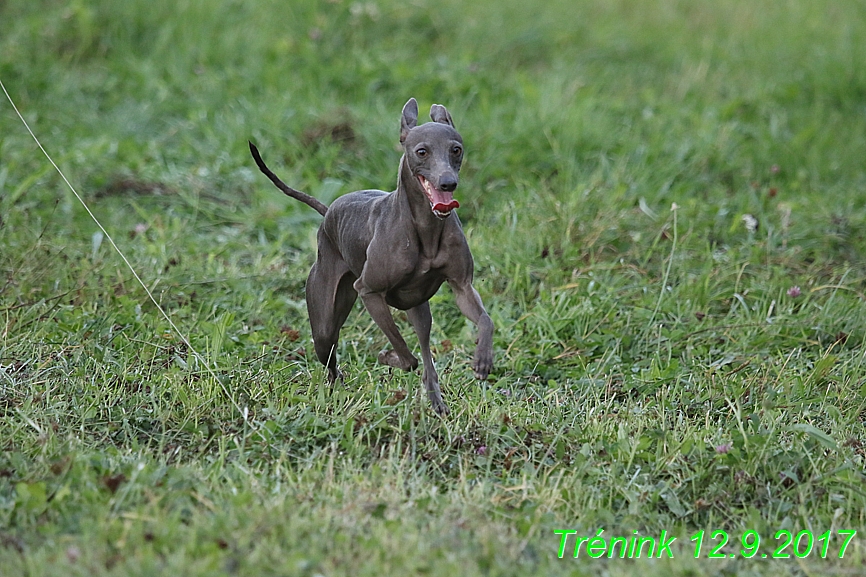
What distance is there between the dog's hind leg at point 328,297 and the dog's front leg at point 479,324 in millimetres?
570

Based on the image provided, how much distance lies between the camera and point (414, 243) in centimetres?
386

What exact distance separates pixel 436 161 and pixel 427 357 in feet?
2.89

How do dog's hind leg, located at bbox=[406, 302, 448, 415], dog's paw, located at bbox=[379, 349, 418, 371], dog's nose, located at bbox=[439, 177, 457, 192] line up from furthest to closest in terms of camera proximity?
1. dog's hind leg, located at bbox=[406, 302, 448, 415]
2. dog's paw, located at bbox=[379, 349, 418, 371]
3. dog's nose, located at bbox=[439, 177, 457, 192]

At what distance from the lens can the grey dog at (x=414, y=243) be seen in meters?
3.67

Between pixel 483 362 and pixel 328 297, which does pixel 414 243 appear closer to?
pixel 483 362

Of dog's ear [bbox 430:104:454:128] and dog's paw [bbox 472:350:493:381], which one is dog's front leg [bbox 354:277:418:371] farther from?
dog's ear [bbox 430:104:454:128]

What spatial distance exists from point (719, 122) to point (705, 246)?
243 centimetres

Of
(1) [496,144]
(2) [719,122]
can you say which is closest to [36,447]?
(1) [496,144]

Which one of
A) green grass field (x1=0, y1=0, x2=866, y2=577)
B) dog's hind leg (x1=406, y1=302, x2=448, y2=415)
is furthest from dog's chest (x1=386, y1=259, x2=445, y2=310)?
green grass field (x1=0, y1=0, x2=866, y2=577)

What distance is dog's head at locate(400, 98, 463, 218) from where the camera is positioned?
11.7 feet

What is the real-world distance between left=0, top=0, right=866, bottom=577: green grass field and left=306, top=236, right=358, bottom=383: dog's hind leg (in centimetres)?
20

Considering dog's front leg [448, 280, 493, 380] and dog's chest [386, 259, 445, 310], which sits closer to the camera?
dog's front leg [448, 280, 493, 380]

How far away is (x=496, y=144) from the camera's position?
732cm

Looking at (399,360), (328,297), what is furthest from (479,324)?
(328,297)
